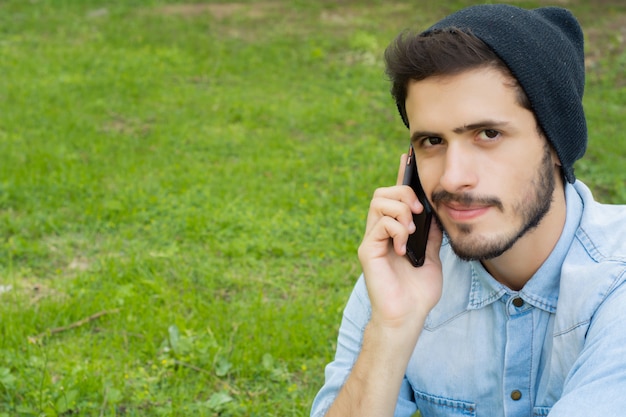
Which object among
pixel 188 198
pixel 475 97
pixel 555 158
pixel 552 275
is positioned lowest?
pixel 188 198

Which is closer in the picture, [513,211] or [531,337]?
[513,211]

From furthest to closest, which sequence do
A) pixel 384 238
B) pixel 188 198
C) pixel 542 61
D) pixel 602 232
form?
pixel 188 198
pixel 384 238
pixel 602 232
pixel 542 61

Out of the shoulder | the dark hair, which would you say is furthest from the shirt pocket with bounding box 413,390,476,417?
the dark hair

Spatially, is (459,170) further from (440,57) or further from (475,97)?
(440,57)

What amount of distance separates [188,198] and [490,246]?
3.96 meters

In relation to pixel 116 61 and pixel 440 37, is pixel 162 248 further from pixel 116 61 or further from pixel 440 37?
pixel 116 61

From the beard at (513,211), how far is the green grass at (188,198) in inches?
66.1

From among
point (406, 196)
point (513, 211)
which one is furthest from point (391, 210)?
point (513, 211)

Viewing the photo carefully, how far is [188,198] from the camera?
6195 millimetres

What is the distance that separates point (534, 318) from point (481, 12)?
1.00m

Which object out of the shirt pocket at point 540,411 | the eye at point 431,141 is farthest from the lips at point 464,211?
the shirt pocket at point 540,411

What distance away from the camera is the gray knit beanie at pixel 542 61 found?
2.45 m

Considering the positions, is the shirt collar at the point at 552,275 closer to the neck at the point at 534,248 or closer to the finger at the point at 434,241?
the neck at the point at 534,248

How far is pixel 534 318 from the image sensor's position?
8.79 feet
